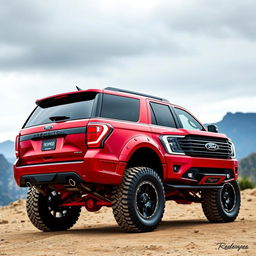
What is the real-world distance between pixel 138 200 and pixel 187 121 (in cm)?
231

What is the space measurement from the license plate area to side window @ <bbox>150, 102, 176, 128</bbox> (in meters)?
1.72

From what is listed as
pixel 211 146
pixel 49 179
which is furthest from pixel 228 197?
pixel 49 179

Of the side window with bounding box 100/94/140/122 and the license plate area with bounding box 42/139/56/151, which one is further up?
the side window with bounding box 100/94/140/122

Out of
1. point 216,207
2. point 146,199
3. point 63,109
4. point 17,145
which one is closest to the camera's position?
point 146,199

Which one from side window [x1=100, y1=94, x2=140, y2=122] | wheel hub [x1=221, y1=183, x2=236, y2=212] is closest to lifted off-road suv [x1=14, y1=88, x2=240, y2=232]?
side window [x1=100, y1=94, x2=140, y2=122]

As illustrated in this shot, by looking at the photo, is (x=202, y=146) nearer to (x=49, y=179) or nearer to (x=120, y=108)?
(x=120, y=108)

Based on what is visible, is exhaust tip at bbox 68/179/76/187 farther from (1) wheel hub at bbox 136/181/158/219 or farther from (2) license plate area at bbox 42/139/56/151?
(1) wheel hub at bbox 136/181/158/219

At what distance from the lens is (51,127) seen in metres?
6.95

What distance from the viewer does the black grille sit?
812 cm

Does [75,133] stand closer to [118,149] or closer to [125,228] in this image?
[118,149]

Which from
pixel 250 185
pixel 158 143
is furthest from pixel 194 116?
pixel 250 185

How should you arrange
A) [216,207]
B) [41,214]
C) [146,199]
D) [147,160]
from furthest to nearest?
[216,207]
[41,214]
[147,160]
[146,199]

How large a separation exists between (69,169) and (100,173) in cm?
45

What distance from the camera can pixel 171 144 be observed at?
7797mm
